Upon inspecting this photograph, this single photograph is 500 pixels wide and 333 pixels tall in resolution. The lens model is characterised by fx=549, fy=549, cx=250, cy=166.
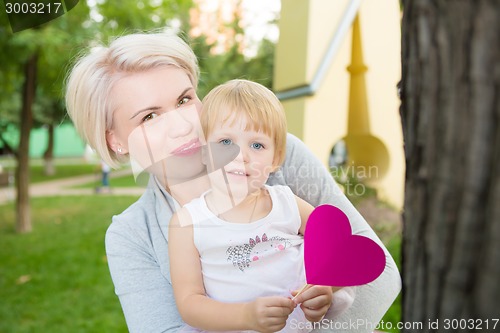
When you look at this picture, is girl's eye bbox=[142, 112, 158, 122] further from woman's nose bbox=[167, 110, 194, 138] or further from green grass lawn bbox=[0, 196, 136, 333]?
green grass lawn bbox=[0, 196, 136, 333]

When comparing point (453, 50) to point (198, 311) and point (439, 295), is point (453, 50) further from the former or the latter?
point (198, 311)

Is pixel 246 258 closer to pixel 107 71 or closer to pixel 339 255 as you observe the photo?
pixel 339 255

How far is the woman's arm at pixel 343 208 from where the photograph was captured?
1.35 m

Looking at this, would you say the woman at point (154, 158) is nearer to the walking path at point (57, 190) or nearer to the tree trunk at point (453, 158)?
the tree trunk at point (453, 158)

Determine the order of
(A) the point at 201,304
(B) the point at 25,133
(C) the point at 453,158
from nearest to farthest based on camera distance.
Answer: (C) the point at 453,158, (A) the point at 201,304, (B) the point at 25,133

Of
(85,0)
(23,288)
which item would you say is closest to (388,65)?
(23,288)

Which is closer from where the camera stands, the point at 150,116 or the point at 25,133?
the point at 150,116

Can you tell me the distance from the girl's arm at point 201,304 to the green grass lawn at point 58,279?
3.19m

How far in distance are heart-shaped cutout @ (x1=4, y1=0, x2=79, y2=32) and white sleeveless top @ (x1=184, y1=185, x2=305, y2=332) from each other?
70cm

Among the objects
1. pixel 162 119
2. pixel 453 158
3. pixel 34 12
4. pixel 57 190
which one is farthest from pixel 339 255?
pixel 57 190

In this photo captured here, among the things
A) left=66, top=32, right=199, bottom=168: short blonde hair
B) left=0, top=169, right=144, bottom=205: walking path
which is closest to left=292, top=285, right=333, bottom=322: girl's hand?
left=66, top=32, right=199, bottom=168: short blonde hair

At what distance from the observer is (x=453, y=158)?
0.70m

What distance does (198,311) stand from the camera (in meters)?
1.13

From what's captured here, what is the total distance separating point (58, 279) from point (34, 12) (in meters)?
4.07
